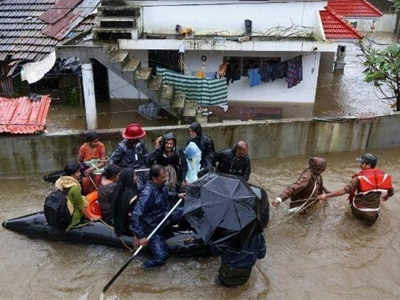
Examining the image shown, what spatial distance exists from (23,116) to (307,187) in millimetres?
6398

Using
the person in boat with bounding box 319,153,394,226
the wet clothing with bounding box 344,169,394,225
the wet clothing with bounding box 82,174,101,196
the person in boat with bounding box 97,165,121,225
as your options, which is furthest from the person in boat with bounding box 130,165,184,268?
the wet clothing with bounding box 344,169,394,225

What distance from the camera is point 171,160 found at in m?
7.38

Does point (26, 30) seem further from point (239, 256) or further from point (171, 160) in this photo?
point (239, 256)

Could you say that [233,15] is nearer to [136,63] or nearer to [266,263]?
[136,63]

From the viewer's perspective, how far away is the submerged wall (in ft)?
30.6

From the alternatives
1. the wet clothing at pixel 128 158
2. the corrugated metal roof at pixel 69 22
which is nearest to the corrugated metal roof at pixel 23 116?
the wet clothing at pixel 128 158

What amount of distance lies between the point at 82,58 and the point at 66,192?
17.7 feet

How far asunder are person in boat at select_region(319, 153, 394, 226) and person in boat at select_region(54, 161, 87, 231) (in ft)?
13.0

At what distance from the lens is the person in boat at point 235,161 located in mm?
7352

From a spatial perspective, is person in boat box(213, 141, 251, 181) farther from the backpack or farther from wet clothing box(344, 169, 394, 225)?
the backpack

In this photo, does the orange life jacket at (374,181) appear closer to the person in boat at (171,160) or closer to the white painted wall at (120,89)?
the person in boat at (171,160)

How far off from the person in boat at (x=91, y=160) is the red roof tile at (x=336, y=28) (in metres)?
7.84

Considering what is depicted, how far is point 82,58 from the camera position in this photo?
1080 cm

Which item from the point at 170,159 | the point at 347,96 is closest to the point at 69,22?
the point at 170,159
